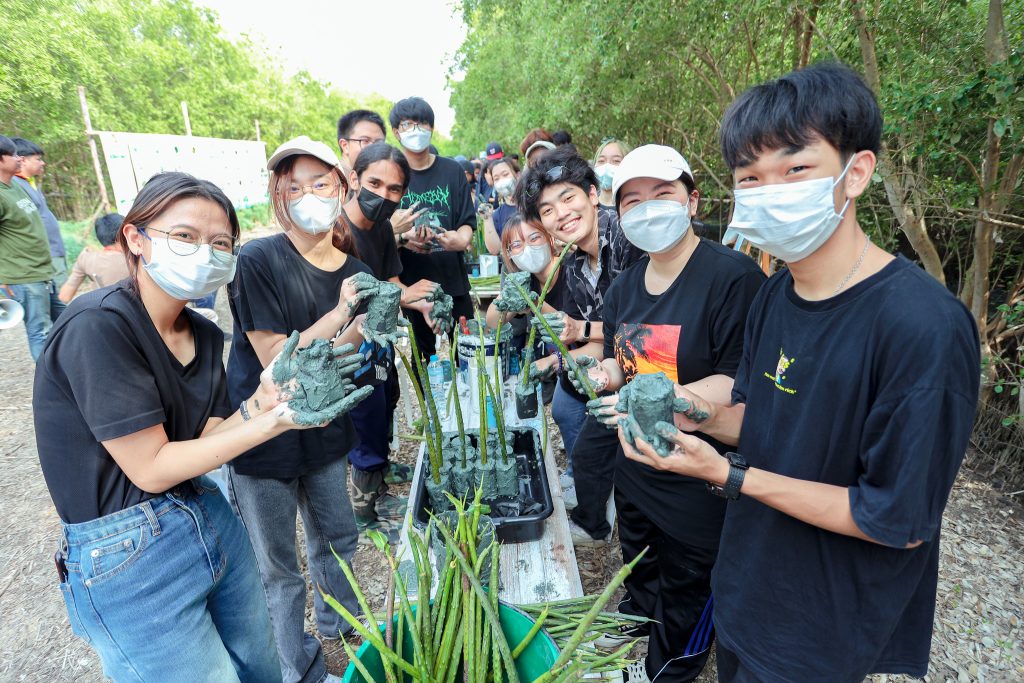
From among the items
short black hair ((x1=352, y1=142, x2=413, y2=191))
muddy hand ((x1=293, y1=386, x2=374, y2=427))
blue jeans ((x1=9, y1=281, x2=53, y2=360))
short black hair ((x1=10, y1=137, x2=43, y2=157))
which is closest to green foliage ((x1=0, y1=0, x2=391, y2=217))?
short black hair ((x1=10, y1=137, x2=43, y2=157))

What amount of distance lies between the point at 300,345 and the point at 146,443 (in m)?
0.68

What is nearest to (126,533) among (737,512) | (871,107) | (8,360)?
(737,512)

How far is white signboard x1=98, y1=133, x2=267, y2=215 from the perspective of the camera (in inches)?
354

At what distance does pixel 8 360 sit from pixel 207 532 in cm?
782

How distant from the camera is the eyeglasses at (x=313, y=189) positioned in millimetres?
2100

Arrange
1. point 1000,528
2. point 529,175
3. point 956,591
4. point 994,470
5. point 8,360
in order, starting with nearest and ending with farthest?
1. point 529,175
2. point 956,591
3. point 1000,528
4. point 994,470
5. point 8,360

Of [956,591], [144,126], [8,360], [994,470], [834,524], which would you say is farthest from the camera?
[144,126]

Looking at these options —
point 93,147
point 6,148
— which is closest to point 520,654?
point 6,148

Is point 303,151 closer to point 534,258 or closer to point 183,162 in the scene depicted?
point 534,258

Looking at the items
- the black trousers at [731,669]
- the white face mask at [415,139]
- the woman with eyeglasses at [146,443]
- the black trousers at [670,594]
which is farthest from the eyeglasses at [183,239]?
the white face mask at [415,139]

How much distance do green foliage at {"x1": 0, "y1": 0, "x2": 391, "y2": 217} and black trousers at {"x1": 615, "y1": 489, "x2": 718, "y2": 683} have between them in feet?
55.4

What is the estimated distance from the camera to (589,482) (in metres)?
2.84

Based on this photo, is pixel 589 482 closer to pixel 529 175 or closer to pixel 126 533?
pixel 529 175

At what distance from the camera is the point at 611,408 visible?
1452mm
